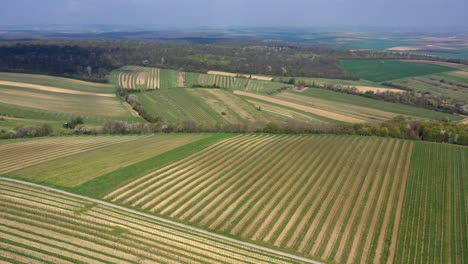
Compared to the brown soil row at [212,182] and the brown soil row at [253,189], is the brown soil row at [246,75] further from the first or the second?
the brown soil row at [253,189]

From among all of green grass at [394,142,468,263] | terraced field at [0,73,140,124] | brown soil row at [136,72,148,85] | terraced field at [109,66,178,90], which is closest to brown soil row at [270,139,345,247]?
green grass at [394,142,468,263]

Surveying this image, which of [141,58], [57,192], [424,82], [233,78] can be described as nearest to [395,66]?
[424,82]

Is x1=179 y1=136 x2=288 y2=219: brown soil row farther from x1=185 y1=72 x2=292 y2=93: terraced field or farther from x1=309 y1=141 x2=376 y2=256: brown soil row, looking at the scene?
x1=185 y1=72 x2=292 y2=93: terraced field

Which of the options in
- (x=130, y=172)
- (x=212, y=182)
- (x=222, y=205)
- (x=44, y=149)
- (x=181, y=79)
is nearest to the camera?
(x=222, y=205)

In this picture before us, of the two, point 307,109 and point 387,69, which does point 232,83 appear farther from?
point 387,69

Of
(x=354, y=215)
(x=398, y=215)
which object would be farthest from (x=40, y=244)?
(x=398, y=215)

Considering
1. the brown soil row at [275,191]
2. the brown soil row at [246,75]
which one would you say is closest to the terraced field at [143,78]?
the brown soil row at [246,75]
